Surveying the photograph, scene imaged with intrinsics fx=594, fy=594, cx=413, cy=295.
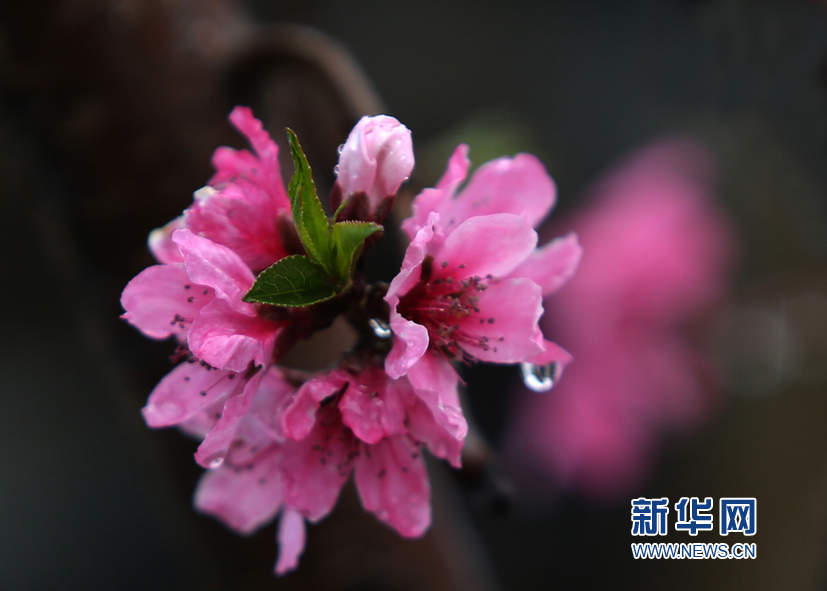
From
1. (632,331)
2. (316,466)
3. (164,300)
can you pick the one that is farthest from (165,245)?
(632,331)

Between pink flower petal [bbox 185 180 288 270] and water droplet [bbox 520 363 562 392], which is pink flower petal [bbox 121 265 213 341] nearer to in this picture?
pink flower petal [bbox 185 180 288 270]

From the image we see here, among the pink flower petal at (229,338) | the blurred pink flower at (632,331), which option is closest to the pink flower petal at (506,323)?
the pink flower petal at (229,338)

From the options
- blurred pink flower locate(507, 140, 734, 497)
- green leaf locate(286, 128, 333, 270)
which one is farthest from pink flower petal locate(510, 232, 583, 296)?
blurred pink flower locate(507, 140, 734, 497)

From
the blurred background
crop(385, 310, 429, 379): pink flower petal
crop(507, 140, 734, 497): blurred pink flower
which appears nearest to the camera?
crop(385, 310, 429, 379): pink flower petal

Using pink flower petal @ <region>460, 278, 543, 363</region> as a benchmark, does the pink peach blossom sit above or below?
above

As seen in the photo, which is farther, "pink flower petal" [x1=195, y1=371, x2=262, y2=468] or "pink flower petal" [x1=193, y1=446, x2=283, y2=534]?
"pink flower petal" [x1=193, y1=446, x2=283, y2=534]

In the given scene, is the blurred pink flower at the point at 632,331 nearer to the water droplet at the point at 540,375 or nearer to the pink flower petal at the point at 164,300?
the water droplet at the point at 540,375

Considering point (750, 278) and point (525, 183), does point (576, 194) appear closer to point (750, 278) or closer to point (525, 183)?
point (750, 278)

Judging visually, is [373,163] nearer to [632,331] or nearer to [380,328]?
[380,328]
